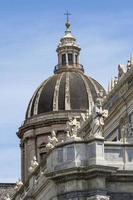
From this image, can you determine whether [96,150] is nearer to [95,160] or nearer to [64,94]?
[95,160]

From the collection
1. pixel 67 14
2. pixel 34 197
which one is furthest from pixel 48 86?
pixel 34 197

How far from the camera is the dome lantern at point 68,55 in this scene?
3548 inches

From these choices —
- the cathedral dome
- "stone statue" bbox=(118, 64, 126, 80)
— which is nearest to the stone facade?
"stone statue" bbox=(118, 64, 126, 80)

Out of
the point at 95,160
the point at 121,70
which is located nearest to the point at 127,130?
the point at 121,70

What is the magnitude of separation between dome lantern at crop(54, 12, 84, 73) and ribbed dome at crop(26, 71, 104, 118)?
3224mm

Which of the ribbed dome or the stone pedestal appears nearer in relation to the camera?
the stone pedestal

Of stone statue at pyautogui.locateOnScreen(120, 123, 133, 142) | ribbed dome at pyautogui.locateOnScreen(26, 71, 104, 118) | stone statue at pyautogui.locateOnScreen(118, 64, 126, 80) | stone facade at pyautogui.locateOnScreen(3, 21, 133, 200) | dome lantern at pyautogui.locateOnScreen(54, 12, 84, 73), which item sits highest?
dome lantern at pyautogui.locateOnScreen(54, 12, 84, 73)

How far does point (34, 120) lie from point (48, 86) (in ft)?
11.9

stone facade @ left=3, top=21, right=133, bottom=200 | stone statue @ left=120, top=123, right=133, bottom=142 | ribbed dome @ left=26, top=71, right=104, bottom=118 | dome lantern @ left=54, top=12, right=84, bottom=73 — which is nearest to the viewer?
stone facade @ left=3, top=21, right=133, bottom=200

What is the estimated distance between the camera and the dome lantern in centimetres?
9012

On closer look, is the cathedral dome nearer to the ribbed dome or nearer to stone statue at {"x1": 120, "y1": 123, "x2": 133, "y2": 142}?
the ribbed dome

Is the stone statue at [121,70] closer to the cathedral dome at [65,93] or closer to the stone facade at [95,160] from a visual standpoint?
the stone facade at [95,160]

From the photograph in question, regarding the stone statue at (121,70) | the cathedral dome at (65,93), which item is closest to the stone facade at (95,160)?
the stone statue at (121,70)

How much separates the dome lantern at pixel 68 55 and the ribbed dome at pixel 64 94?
10.6 feet
